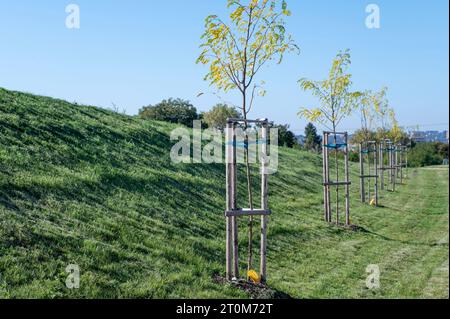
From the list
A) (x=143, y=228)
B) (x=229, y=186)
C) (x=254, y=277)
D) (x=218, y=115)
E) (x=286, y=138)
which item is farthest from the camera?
(x=218, y=115)

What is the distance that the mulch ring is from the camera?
7.45 m

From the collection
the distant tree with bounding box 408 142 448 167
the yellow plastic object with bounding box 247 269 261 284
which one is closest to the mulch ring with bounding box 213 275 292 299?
the yellow plastic object with bounding box 247 269 261 284

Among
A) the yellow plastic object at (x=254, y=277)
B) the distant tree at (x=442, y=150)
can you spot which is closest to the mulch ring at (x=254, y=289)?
the yellow plastic object at (x=254, y=277)

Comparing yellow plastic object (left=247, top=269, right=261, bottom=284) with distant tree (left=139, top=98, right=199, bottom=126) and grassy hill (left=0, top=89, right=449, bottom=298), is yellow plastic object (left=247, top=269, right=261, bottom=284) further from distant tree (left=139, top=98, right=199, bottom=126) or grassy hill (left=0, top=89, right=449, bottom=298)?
distant tree (left=139, top=98, right=199, bottom=126)

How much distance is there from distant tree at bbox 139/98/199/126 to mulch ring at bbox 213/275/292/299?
55.9 meters

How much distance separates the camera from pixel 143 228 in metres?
9.77

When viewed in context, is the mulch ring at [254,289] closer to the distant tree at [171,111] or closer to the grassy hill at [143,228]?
the grassy hill at [143,228]

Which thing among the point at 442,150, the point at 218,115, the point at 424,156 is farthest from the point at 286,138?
the point at 442,150

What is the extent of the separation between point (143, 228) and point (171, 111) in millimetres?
59580

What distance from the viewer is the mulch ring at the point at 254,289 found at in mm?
7450

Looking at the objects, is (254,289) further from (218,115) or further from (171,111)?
(171,111)

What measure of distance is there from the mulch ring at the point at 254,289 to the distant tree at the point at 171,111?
5586 cm

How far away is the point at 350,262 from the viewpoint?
10.6m
